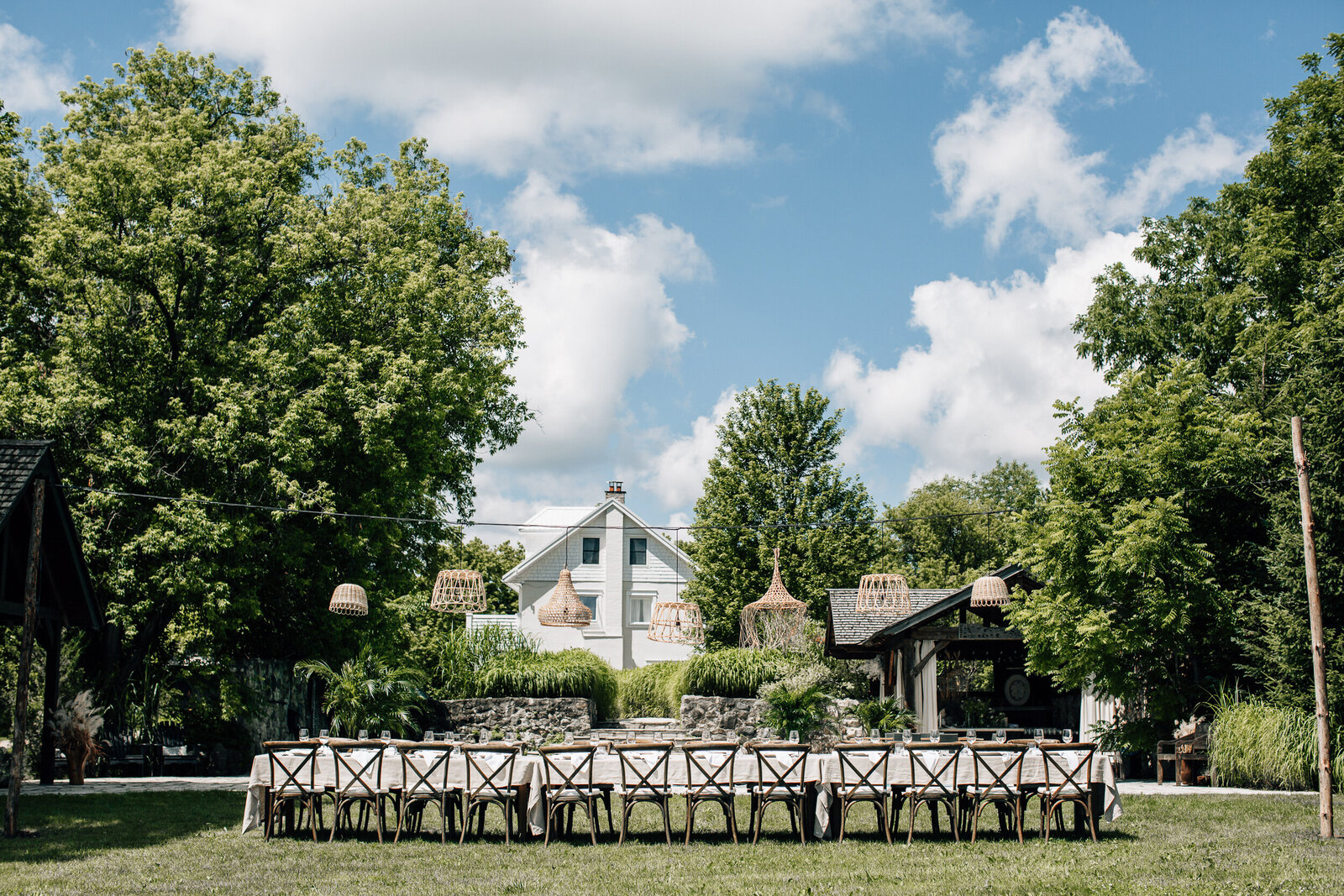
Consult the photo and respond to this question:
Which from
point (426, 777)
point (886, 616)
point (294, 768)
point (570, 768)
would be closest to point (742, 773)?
point (570, 768)

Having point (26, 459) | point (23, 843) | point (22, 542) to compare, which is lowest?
point (23, 843)

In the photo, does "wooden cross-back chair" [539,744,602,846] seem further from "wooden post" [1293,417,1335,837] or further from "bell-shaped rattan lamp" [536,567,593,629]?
"bell-shaped rattan lamp" [536,567,593,629]

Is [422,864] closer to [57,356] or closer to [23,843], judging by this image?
[23,843]

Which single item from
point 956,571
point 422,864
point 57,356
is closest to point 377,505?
point 57,356

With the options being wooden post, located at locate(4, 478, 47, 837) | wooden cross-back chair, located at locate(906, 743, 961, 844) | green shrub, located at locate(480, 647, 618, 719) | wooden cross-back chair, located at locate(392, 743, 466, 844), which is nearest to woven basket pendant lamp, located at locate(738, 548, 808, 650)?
green shrub, located at locate(480, 647, 618, 719)

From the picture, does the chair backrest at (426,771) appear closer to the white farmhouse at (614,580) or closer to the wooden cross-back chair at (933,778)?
the wooden cross-back chair at (933,778)

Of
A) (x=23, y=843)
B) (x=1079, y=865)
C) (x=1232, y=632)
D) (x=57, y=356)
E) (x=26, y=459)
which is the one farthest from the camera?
(x=57, y=356)

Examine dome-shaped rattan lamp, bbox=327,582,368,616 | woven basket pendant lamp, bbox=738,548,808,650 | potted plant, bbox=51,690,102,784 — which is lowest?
potted plant, bbox=51,690,102,784

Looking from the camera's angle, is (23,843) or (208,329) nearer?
(23,843)

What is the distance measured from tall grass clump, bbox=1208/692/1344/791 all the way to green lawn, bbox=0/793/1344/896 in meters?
3.14

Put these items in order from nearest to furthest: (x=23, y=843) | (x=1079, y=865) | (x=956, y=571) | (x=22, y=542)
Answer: (x=1079, y=865)
(x=23, y=843)
(x=22, y=542)
(x=956, y=571)

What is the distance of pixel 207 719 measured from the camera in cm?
1866

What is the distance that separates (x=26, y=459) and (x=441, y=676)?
10.7 m

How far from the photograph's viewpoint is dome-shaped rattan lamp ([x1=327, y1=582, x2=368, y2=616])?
56.0 feet
